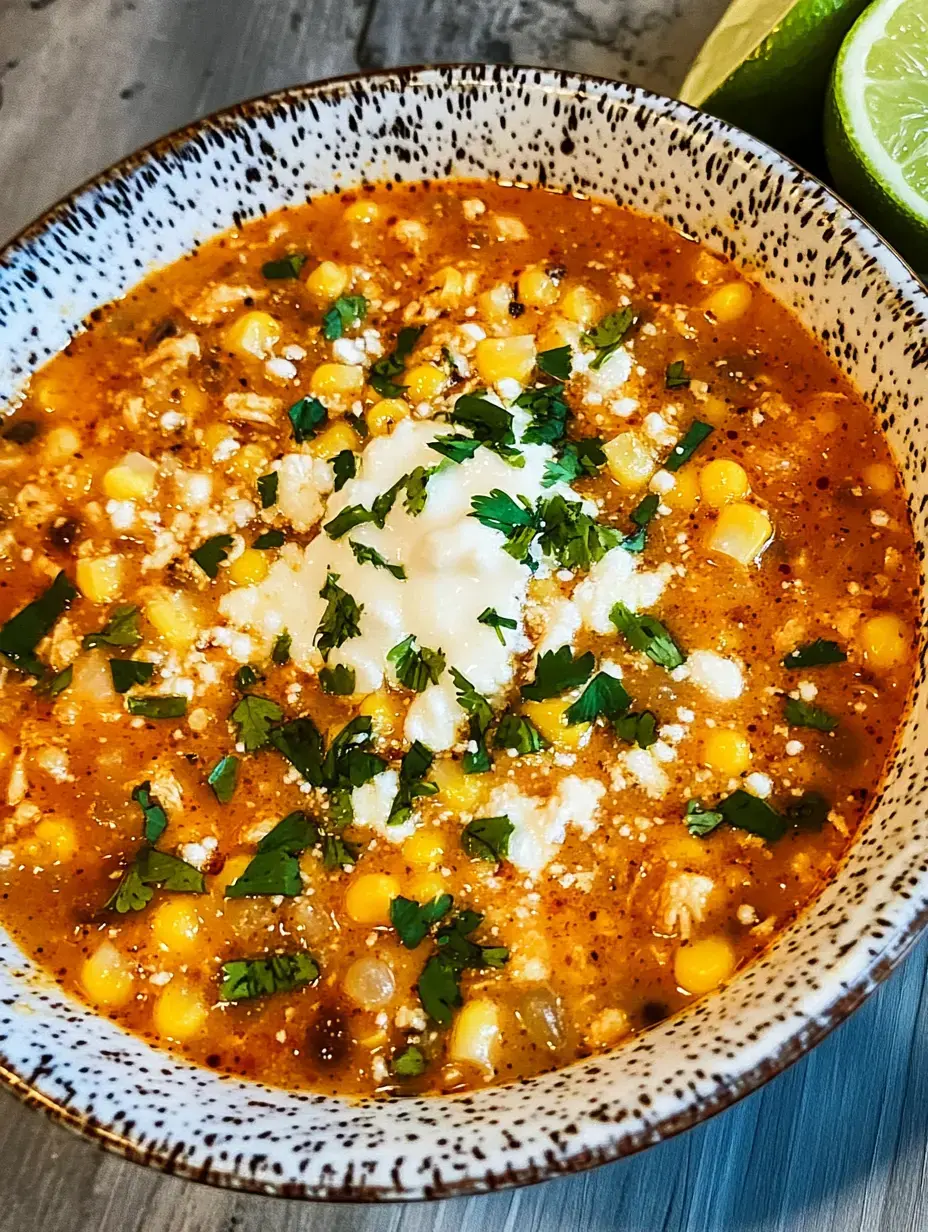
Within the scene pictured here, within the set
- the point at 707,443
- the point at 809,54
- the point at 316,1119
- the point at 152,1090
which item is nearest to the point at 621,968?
the point at 316,1119

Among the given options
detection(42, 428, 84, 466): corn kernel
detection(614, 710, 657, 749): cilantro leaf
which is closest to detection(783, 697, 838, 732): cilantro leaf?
detection(614, 710, 657, 749): cilantro leaf

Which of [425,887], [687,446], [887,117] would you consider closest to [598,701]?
[425,887]

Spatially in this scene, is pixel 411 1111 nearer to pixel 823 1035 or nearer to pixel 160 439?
pixel 823 1035

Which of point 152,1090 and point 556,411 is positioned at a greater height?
point 556,411

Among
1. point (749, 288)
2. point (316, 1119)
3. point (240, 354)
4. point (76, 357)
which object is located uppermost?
point (749, 288)

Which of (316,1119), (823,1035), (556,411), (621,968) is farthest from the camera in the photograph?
(556,411)

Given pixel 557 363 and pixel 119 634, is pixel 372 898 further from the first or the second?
pixel 557 363

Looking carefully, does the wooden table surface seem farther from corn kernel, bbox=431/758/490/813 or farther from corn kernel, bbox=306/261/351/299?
corn kernel, bbox=306/261/351/299
